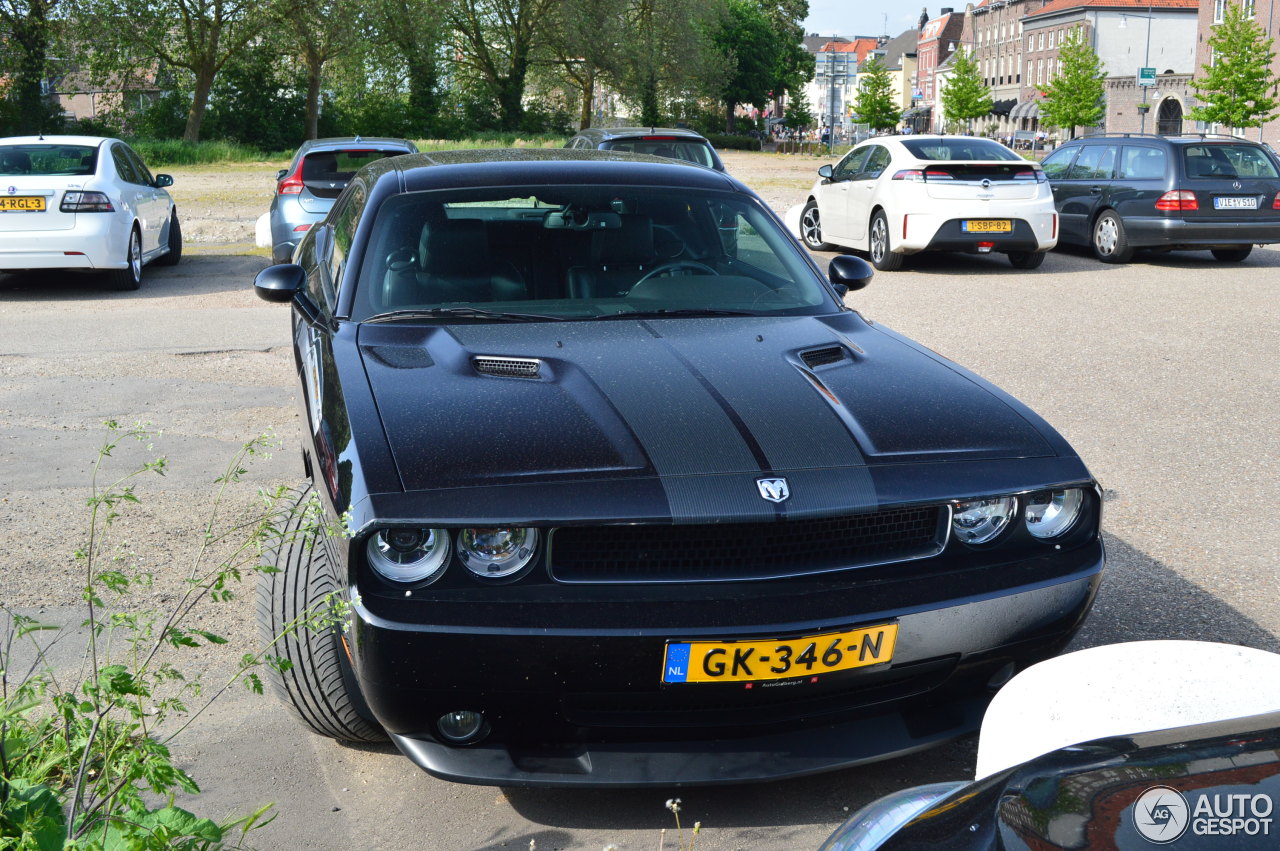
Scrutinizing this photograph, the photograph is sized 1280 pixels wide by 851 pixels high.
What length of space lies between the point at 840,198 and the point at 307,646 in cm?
1310

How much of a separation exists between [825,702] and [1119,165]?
13.8 metres

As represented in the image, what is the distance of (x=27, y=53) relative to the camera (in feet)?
139

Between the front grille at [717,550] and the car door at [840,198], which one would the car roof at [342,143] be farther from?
the front grille at [717,550]

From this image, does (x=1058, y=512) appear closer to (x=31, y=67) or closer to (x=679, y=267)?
(x=679, y=267)

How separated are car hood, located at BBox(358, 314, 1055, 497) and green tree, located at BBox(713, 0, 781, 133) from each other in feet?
282

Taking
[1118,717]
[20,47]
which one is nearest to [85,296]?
[1118,717]

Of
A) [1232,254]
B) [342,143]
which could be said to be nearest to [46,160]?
[342,143]

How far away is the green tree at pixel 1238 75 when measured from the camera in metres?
44.6

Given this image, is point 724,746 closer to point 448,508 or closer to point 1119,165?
point 448,508

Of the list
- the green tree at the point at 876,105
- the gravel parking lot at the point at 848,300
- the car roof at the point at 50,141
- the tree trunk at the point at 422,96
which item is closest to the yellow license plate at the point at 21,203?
the gravel parking lot at the point at 848,300

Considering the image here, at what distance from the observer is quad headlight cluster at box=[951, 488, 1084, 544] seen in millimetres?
3045

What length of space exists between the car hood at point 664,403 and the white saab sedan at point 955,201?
396 inches

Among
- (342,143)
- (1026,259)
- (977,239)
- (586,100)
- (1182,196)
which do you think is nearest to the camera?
(342,143)

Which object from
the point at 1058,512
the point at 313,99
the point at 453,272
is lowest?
A: the point at 1058,512
